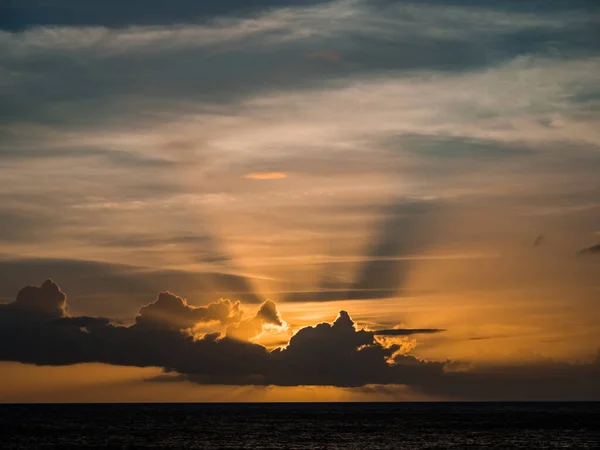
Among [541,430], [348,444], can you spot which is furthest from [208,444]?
[541,430]

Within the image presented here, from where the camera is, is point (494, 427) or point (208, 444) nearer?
point (208, 444)

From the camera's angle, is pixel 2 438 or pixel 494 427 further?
pixel 494 427

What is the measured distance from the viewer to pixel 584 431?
153m

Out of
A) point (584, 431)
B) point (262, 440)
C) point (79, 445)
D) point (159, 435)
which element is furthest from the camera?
point (584, 431)

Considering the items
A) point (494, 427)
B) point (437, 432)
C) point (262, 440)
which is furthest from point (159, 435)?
point (494, 427)

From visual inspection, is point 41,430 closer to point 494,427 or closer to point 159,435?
point 159,435

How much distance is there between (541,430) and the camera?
521ft

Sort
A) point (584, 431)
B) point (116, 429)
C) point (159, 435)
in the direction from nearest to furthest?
point (159, 435)
point (584, 431)
point (116, 429)

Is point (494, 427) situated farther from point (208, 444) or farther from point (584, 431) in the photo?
point (208, 444)

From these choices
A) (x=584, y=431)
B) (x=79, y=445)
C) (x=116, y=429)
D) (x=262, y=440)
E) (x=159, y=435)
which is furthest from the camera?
(x=116, y=429)

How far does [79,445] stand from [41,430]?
45.5 metres

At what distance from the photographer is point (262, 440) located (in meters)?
133

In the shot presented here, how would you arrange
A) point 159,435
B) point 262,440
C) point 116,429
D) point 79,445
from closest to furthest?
point 79,445 → point 262,440 → point 159,435 → point 116,429

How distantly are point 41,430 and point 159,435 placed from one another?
3171 cm
